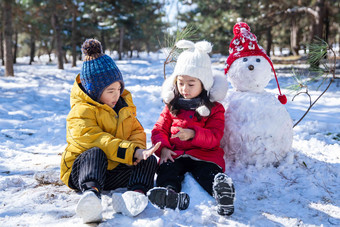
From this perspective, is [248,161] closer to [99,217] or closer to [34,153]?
[99,217]

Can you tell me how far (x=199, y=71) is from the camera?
242 cm

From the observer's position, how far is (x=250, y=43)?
2.74m

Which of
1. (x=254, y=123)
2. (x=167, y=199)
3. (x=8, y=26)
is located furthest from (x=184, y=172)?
(x=8, y=26)

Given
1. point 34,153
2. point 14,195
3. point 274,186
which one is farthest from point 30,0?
point 274,186

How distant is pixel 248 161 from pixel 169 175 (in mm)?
854

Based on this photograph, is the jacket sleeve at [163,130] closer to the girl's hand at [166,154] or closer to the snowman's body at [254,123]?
the girl's hand at [166,154]

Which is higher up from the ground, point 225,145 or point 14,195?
point 225,145

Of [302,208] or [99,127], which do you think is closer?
[302,208]

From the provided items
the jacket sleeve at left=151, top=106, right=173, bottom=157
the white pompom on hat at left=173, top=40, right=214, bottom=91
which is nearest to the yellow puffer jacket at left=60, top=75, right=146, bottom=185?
the jacket sleeve at left=151, top=106, right=173, bottom=157

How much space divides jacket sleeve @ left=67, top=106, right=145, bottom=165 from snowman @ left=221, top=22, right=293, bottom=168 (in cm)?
106

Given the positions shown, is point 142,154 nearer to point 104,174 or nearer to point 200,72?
point 104,174

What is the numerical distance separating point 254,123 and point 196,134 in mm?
655

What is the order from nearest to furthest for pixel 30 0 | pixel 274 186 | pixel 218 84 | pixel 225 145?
pixel 274 186 → pixel 218 84 → pixel 225 145 → pixel 30 0

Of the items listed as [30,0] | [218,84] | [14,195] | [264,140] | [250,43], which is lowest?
[14,195]
